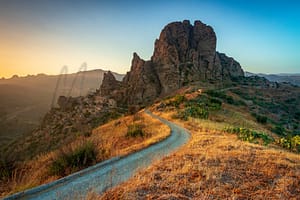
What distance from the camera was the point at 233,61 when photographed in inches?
4252

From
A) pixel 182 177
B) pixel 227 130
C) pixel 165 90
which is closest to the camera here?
pixel 182 177

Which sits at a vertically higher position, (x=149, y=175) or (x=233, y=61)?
(x=233, y=61)

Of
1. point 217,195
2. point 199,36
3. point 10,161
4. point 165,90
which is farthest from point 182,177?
point 199,36

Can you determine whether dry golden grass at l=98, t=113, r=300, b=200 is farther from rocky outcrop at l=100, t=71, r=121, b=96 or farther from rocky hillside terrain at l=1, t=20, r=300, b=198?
rocky outcrop at l=100, t=71, r=121, b=96

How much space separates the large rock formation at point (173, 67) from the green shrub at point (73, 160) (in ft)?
198

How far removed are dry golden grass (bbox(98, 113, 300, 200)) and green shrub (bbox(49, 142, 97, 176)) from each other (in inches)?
116

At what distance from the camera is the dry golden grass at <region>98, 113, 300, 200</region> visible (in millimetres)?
5812

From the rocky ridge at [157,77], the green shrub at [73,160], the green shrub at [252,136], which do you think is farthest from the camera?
the rocky ridge at [157,77]

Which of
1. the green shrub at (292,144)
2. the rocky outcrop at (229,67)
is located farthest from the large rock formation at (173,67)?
the green shrub at (292,144)

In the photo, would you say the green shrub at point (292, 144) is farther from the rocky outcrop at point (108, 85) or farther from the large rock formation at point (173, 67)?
the rocky outcrop at point (108, 85)

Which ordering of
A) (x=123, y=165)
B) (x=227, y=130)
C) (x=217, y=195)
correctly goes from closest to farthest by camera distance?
(x=217, y=195)
(x=123, y=165)
(x=227, y=130)

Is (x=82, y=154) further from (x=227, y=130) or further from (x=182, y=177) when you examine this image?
(x=227, y=130)

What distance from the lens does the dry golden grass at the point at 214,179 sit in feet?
19.1

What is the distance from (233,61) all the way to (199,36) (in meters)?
24.8
